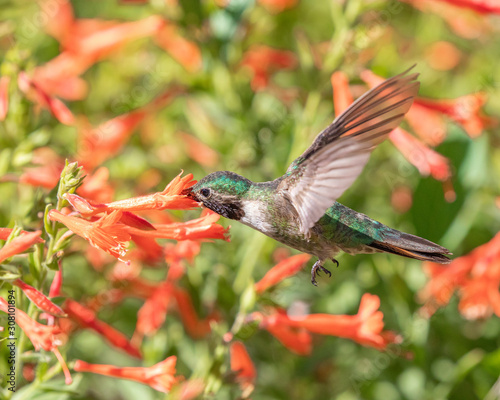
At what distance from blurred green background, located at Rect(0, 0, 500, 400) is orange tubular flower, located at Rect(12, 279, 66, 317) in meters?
0.67

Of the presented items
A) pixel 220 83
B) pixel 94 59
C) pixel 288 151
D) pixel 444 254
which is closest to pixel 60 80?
pixel 94 59

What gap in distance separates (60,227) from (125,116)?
4.59 ft

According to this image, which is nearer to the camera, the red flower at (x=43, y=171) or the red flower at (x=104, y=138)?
the red flower at (x=43, y=171)

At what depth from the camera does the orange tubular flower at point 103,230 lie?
1.40 m

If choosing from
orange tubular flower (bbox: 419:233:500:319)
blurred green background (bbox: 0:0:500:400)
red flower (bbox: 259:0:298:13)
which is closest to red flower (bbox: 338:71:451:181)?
blurred green background (bbox: 0:0:500:400)

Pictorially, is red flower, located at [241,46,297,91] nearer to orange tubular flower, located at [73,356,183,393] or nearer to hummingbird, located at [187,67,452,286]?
hummingbird, located at [187,67,452,286]

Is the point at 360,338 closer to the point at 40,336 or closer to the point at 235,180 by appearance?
the point at 235,180

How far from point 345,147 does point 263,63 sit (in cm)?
150

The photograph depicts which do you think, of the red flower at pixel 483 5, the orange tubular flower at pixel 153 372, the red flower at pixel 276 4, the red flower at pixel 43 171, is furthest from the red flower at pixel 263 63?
the orange tubular flower at pixel 153 372

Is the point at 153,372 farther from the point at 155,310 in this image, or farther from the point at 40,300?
the point at 155,310

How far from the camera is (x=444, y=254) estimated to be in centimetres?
185

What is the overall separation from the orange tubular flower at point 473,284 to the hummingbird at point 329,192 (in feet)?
2.26

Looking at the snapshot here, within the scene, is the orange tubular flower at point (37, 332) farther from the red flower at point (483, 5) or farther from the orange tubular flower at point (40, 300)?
the red flower at point (483, 5)

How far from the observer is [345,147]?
5.06 ft
